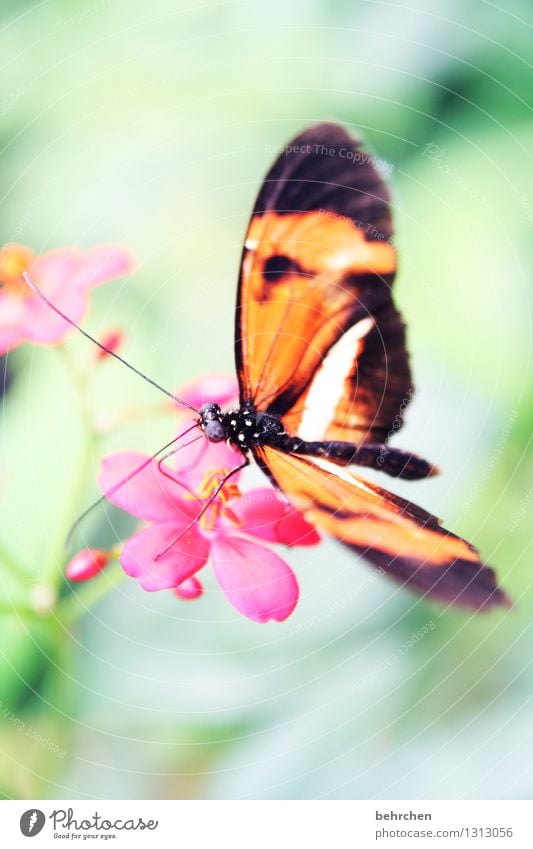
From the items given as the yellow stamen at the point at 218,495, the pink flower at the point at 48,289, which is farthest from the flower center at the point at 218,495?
the pink flower at the point at 48,289

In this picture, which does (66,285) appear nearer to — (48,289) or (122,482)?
(48,289)

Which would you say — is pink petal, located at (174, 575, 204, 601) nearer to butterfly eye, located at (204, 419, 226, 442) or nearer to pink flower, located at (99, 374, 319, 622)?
pink flower, located at (99, 374, 319, 622)

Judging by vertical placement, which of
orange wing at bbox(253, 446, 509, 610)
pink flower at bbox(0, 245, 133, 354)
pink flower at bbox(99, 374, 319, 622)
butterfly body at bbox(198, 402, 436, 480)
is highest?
pink flower at bbox(0, 245, 133, 354)

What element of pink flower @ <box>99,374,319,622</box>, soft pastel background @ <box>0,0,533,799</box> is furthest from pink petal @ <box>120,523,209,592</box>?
soft pastel background @ <box>0,0,533,799</box>
